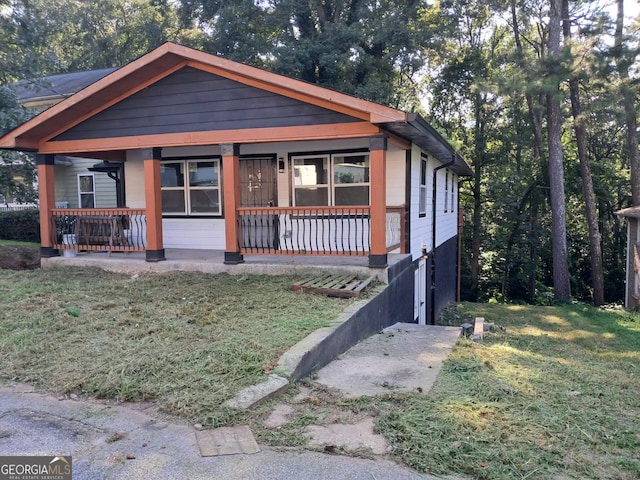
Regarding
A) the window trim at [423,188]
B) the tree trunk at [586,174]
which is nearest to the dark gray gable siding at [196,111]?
the window trim at [423,188]

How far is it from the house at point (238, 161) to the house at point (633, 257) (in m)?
6.34

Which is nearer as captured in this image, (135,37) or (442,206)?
(442,206)

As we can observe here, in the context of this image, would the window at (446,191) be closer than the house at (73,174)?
No

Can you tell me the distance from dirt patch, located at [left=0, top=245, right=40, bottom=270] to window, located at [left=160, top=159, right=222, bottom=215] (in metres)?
3.17

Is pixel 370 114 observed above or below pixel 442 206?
above

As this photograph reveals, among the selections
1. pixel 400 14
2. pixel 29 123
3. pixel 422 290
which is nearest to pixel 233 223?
pixel 29 123

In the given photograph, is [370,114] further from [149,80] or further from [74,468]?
[74,468]

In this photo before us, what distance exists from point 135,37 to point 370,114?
21975 millimetres

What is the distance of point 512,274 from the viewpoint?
22.8 metres

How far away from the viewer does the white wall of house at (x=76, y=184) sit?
1473 centimetres

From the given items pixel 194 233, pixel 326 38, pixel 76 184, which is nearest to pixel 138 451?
pixel 194 233

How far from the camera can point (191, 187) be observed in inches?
439

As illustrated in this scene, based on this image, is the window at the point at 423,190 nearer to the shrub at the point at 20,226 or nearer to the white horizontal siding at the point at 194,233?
the white horizontal siding at the point at 194,233

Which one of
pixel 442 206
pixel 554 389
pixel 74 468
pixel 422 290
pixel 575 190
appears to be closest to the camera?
pixel 74 468
